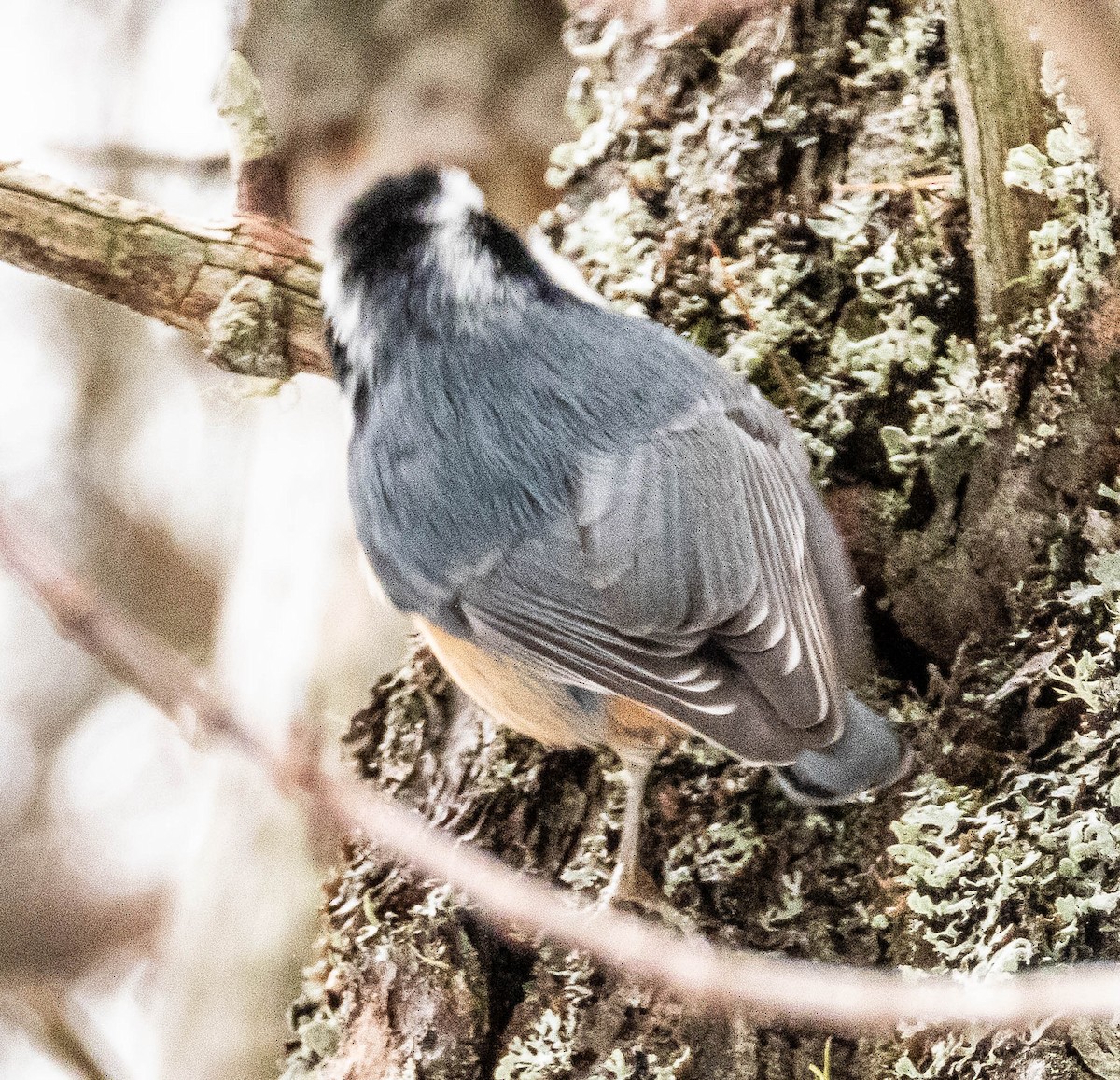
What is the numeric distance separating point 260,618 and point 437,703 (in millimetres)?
458

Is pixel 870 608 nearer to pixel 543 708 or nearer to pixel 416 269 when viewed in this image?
pixel 543 708

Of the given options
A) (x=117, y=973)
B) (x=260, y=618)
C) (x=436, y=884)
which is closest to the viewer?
(x=436, y=884)

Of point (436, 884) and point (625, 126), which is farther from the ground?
point (625, 126)

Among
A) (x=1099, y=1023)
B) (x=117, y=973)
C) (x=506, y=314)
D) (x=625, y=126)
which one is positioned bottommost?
(x=117, y=973)

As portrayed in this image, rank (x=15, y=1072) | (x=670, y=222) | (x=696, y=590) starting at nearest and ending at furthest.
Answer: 1. (x=696, y=590)
2. (x=670, y=222)
3. (x=15, y=1072)

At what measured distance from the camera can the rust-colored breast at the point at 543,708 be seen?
3.92 ft

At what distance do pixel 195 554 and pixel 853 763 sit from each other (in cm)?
195

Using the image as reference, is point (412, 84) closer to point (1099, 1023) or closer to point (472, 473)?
point (472, 473)

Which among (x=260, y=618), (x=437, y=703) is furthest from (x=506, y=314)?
(x=260, y=618)

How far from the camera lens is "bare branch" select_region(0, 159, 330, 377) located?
4.26 feet

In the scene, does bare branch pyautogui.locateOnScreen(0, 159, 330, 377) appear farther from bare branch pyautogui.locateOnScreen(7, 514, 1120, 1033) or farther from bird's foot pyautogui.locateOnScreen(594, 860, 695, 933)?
bare branch pyautogui.locateOnScreen(7, 514, 1120, 1033)

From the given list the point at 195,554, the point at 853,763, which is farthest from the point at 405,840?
the point at 195,554

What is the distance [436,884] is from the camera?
1326mm

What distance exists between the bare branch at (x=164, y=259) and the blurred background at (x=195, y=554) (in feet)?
0.31
